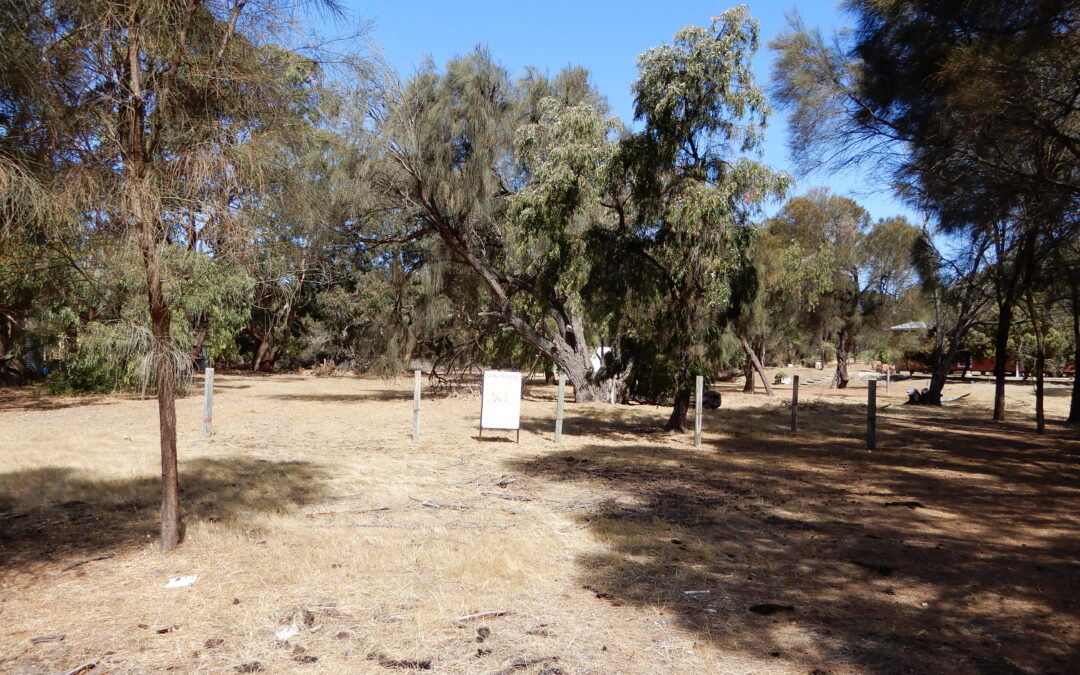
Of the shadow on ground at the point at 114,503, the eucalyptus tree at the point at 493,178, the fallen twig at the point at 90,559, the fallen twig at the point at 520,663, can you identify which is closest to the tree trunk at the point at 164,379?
the fallen twig at the point at 90,559

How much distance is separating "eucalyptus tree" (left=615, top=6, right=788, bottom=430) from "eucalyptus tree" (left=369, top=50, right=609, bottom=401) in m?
1.49

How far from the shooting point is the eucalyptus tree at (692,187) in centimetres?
1277

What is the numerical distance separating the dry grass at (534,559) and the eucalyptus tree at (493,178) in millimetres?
5209

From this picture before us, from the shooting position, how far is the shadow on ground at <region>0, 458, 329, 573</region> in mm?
5887

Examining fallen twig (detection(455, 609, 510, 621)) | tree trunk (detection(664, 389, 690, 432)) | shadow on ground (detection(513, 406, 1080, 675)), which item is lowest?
fallen twig (detection(455, 609, 510, 621))

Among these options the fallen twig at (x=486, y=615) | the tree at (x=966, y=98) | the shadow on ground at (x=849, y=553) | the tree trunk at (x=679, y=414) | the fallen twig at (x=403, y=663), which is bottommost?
the fallen twig at (x=403, y=663)

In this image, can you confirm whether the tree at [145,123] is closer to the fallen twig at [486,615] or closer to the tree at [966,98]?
the fallen twig at [486,615]

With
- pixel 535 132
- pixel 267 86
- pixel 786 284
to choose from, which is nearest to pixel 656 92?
pixel 535 132

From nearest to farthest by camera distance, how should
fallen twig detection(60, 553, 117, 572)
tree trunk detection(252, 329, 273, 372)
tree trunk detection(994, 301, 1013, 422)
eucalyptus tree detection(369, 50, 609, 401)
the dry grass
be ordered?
the dry grass, fallen twig detection(60, 553, 117, 572), eucalyptus tree detection(369, 50, 609, 401), tree trunk detection(994, 301, 1013, 422), tree trunk detection(252, 329, 273, 372)

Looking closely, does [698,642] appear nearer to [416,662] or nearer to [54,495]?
[416,662]

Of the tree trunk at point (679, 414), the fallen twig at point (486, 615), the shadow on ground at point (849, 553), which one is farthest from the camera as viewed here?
the tree trunk at point (679, 414)

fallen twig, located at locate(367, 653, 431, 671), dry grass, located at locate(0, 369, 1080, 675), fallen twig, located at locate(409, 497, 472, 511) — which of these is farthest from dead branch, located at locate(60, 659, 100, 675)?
fallen twig, located at locate(409, 497, 472, 511)

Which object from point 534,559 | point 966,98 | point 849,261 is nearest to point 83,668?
point 534,559

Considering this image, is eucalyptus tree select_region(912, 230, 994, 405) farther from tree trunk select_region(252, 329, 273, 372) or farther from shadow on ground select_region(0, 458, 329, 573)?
tree trunk select_region(252, 329, 273, 372)
